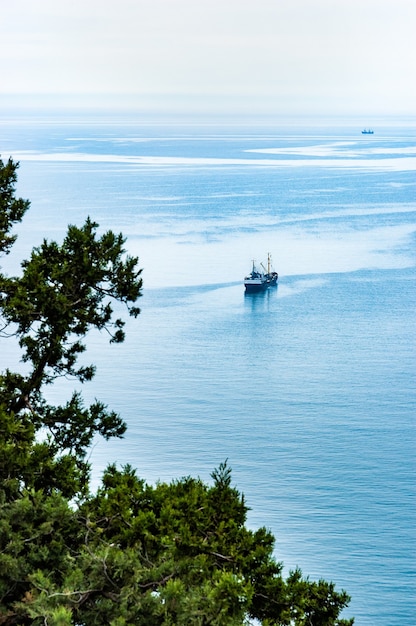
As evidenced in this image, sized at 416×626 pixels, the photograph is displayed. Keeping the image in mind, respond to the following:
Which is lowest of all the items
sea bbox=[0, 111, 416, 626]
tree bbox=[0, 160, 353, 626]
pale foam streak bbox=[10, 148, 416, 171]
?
tree bbox=[0, 160, 353, 626]

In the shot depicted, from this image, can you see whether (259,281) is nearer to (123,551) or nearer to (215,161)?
(123,551)

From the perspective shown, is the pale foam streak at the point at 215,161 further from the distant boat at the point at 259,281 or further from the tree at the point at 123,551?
the tree at the point at 123,551

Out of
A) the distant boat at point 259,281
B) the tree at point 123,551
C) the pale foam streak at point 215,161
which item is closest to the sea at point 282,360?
the distant boat at point 259,281

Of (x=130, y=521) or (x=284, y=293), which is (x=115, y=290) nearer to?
(x=130, y=521)

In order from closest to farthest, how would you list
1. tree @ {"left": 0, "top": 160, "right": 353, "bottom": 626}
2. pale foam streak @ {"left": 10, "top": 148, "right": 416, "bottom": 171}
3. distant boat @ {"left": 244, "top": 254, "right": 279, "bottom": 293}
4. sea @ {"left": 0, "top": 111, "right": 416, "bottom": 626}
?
tree @ {"left": 0, "top": 160, "right": 353, "bottom": 626}, sea @ {"left": 0, "top": 111, "right": 416, "bottom": 626}, distant boat @ {"left": 244, "top": 254, "right": 279, "bottom": 293}, pale foam streak @ {"left": 10, "top": 148, "right": 416, "bottom": 171}

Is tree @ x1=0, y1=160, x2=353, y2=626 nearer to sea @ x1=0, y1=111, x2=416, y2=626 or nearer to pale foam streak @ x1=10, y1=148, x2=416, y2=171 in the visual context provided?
sea @ x1=0, y1=111, x2=416, y2=626

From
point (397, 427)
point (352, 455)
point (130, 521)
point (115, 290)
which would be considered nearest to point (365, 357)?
point (397, 427)

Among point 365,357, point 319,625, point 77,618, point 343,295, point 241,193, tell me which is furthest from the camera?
point 241,193

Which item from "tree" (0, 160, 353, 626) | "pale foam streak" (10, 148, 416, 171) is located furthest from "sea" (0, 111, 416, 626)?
"pale foam streak" (10, 148, 416, 171)

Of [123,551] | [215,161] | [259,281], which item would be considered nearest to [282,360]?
[259,281]
